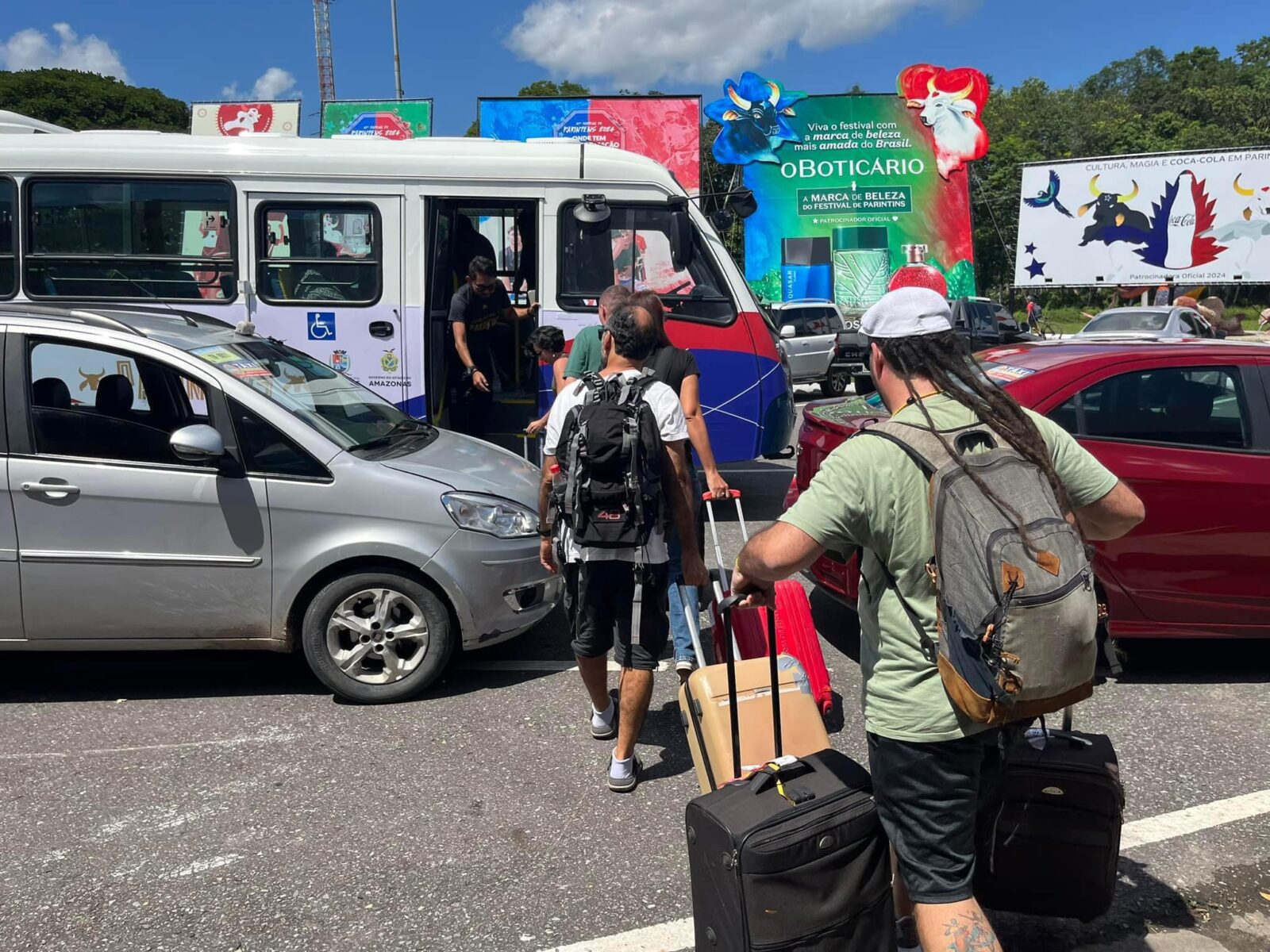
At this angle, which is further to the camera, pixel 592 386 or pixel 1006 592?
pixel 592 386

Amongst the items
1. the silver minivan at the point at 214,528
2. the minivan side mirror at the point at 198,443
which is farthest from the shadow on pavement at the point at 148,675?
the minivan side mirror at the point at 198,443

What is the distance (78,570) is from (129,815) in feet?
Result: 4.32

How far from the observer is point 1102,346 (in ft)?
16.6

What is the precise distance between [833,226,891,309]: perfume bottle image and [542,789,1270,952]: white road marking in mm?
23837

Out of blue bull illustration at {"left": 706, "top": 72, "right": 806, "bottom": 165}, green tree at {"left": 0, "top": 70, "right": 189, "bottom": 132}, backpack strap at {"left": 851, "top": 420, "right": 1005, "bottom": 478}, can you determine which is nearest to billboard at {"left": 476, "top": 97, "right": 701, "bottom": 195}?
blue bull illustration at {"left": 706, "top": 72, "right": 806, "bottom": 165}

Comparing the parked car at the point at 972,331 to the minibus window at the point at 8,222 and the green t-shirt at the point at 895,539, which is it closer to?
the minibus window at the point at 8,222

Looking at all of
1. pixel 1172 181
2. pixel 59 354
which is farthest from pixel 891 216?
pixel 59 354

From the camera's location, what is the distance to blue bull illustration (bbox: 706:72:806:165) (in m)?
26.7

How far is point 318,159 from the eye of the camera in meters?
7.96

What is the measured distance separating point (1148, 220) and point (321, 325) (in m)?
25.6

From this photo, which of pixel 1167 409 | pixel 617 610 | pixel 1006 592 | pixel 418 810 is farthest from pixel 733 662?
pixel 1167 409

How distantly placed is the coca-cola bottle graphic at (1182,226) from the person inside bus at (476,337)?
963 inches

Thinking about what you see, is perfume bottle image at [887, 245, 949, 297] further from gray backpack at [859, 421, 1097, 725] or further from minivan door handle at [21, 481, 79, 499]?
gray backpack at [859, 421, 1097, 725]

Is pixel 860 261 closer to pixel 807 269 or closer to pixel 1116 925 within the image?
pixel 807 269
